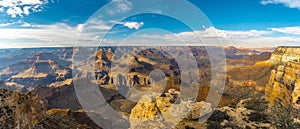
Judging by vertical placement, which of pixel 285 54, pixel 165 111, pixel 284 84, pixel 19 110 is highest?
pixel 19 110

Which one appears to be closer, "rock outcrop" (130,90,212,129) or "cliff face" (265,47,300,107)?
"rock outcrop" (130,90,212,129)

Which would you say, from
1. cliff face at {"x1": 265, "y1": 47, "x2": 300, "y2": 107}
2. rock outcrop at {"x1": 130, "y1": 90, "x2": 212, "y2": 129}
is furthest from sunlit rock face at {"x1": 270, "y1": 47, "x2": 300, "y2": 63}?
rock outcrop at {"x1": 130, "y1": 90, "x2": 212, "y2": 129}

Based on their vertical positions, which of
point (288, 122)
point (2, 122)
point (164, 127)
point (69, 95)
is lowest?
point (69, 95)

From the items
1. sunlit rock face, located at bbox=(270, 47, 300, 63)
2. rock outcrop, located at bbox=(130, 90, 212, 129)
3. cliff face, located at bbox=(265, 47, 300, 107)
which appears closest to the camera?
rock outcrop, located at bbox=(130, 90, 212, 129)

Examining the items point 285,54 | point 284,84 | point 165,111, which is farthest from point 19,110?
point 285,54

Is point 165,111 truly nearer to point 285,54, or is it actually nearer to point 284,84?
point 284,84

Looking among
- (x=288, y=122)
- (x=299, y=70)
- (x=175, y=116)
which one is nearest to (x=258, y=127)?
(x=288, y=122)

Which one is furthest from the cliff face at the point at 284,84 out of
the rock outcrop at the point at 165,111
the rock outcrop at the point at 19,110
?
the rock outcrop at the point at 19,110

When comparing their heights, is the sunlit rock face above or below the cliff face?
above

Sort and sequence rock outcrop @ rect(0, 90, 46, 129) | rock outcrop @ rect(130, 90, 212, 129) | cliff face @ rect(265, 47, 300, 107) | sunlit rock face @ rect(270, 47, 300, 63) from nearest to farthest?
1. rock outcrop @ rect(0, 90, 46, 129)
2. rock outcrop @ rect(130, 90, 212, 129)
3. cliff face @ rect(265, 47, 300, 107)
4. sunlit rock face @ rect(270, 47, 300, 63)

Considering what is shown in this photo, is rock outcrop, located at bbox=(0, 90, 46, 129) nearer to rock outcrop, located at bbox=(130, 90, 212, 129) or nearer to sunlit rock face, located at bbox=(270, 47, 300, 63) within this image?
rock outcrop, located at bbox=(130, 90, 212, 129)

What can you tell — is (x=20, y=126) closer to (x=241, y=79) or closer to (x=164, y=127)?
(x=164, y=127)
